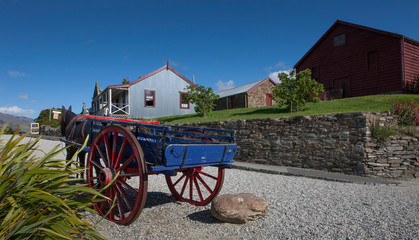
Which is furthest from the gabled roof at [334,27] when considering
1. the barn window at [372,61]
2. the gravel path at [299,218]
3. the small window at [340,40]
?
the gravel path at [299,218]

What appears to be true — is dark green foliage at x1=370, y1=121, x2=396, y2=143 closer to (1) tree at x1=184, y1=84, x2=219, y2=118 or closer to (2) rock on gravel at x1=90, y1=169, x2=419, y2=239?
(2) rock on gravel at x1=90, y1=169, x2=419, y2=239

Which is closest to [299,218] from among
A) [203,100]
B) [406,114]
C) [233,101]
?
[406,114]

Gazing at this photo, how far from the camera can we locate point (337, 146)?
8484 mm

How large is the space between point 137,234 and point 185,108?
22508 mm

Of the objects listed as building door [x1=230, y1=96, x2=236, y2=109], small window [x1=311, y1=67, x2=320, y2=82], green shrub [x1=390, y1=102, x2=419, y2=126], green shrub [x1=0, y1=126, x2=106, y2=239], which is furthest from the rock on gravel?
building door [x1=230, y1=96, x2=236, y2=109]

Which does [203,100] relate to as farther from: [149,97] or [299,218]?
Answer: [299,218]

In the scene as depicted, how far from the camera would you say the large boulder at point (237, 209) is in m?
3.65

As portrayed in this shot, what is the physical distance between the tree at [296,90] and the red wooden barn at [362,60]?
7.40 meters

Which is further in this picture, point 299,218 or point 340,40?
point 340,40

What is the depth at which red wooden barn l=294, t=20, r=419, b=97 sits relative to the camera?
16859 mm

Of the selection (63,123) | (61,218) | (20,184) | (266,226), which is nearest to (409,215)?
(266,226)

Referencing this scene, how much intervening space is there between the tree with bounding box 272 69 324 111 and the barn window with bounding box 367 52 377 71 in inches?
303

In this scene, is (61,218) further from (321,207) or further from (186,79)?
(186,79)

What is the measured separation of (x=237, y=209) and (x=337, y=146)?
20.1 feet
